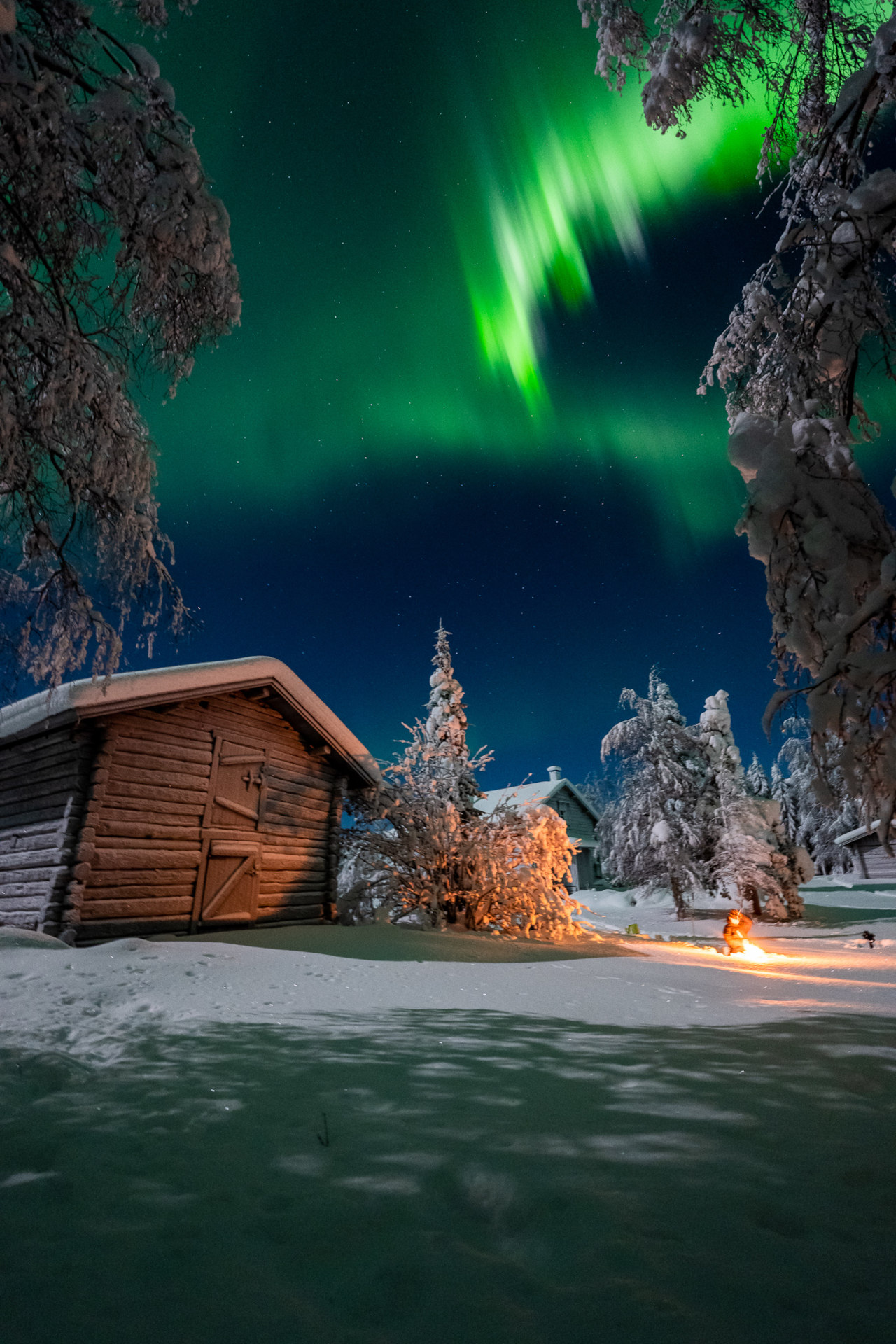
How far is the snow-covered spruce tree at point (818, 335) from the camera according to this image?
387 cm

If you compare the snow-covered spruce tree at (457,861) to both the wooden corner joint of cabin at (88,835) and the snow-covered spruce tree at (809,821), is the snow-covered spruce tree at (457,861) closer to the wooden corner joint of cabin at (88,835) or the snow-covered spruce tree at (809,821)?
the wooden corner joint of cabin at (88,835)

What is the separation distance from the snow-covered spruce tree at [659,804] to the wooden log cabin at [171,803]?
1358cm

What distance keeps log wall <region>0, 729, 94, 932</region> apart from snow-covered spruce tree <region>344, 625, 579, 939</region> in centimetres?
609

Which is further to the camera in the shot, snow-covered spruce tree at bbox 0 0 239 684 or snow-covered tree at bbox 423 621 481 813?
snow-covered tree at bbox 423 621 481 813

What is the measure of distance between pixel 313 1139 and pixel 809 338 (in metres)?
5.74

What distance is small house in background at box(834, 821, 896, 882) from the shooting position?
3180 cm

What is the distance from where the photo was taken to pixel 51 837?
9539 millimetres

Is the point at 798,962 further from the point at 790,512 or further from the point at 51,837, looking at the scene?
the point at 51,837

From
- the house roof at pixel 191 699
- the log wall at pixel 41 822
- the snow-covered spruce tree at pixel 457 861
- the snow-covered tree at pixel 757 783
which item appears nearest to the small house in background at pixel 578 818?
the snow-covered tree at pixel 757 783

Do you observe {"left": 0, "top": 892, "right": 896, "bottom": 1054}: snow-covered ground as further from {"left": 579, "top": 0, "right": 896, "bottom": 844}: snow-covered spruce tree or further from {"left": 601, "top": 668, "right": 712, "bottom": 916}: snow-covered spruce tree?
{"left": 601, "top": 668, "right": 712, "bottom": 916}: snow-covered spruce tree

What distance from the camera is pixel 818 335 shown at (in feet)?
15.5

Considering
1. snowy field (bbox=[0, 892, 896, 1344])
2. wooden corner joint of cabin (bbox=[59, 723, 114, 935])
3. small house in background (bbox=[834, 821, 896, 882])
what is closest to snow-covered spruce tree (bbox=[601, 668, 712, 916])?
small house in background (bbox=[834, 821, 896, 882])

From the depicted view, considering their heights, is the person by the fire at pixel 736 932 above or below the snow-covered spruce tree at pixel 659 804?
below

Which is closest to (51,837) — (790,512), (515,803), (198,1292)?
(515,803)
